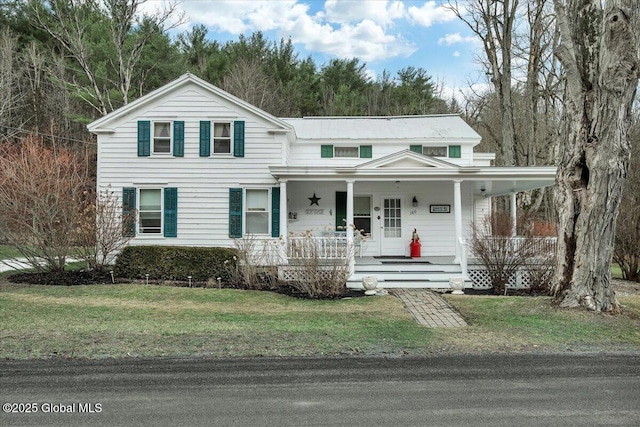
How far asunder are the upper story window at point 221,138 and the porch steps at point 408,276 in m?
5.61

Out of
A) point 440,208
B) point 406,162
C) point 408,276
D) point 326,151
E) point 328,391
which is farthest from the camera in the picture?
point 326,151

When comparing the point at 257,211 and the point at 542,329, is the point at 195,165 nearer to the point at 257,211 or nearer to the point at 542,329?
the point at 257,211

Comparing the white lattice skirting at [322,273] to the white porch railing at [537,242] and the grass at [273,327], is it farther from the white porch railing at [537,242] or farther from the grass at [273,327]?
the white porch railing at [537,242]

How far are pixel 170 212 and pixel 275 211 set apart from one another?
3.26 m

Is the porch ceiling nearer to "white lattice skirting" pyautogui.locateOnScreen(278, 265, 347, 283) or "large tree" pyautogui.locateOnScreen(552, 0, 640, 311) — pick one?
"white lattice skirting" pyautogui.locateOnScreen(278, 265, 347, 283)

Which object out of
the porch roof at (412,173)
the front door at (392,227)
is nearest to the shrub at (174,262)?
the porch roof at (412,173)

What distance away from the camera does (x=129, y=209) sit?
45.2 feet

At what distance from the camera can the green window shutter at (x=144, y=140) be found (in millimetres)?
13922

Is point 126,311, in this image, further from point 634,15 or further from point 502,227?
point 634,15

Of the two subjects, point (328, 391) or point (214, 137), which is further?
point (214, 137)

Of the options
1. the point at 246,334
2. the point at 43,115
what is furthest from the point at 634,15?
the point at 43,115

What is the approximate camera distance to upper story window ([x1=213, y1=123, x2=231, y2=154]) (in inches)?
555

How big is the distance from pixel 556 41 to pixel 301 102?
17190 millimetres

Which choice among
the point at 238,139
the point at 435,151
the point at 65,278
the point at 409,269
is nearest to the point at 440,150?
the point at 435,151
